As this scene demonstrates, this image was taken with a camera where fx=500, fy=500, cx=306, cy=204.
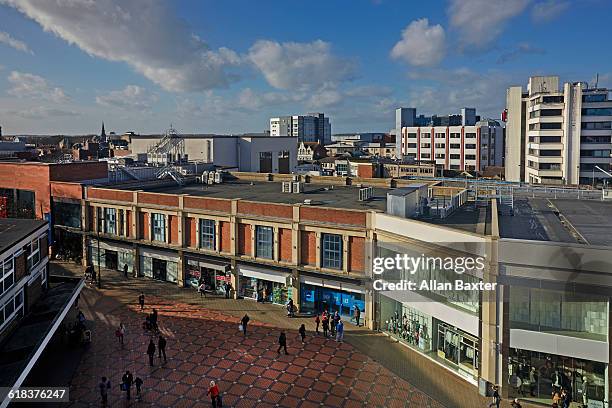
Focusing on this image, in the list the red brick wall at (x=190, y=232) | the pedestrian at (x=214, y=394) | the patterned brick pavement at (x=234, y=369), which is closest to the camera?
the pedestrian at (x=214, y=394)

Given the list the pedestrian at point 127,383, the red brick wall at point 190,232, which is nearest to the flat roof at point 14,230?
the pedestrian at point 127,383

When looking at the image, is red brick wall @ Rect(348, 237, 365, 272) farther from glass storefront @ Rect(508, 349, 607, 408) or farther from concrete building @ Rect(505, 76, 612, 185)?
concrete building @ Rect(505, 76, 612, 185)

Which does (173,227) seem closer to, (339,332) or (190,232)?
(190,232)

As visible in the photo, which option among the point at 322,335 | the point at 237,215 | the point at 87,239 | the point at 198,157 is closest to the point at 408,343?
the point at 322,335

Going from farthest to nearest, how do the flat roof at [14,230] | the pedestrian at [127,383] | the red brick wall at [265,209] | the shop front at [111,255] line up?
1. the shop front at [111,255]
2. the red brick wall at [265,209]
3. the flat roof at [14,230]
4. the pedestrian at [127,383]

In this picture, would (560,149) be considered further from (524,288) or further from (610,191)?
(524,288)

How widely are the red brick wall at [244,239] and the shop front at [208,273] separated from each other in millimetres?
1876

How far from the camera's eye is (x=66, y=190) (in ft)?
154

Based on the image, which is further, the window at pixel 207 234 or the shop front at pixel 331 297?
the window at pixel 207 234

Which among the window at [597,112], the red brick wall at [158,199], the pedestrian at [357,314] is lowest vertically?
the pedestrian at [357,314]

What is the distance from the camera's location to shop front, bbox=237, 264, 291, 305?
3591 cm

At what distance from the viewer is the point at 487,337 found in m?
24.0

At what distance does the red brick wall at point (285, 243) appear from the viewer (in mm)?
35156

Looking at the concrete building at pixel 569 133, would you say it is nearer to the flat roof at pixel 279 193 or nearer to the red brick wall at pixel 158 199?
the flat roof at pixel 279 193
